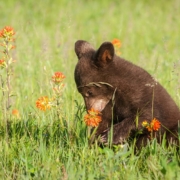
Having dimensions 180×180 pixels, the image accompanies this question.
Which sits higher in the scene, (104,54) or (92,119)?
(104,54)

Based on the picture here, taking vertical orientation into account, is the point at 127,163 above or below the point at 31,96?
below

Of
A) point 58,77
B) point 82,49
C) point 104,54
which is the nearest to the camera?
point 58,77

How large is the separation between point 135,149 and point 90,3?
394 inches

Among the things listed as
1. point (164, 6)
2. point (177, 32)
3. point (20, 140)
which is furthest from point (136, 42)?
point (20, 140)

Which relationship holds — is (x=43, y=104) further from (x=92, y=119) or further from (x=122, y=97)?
(x=122, y=97)

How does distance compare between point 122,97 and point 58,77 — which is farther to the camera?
point 122,97

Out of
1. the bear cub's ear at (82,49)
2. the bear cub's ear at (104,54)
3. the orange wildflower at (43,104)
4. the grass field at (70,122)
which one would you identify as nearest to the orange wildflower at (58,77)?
the orange wildflower at (43,104)

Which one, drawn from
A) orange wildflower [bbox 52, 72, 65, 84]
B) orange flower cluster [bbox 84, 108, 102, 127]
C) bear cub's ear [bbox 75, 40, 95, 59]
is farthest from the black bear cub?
orange wildflower [bbox 52, 72, 65, 84]

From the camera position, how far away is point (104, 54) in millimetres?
5621

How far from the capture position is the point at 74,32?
11.7 meters

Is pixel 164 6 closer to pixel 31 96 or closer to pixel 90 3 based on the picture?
pixel 90 3

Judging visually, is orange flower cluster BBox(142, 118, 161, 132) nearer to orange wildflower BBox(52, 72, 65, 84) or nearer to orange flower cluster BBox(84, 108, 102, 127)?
orange flower cluster BBox(84, 108, 102, 127)

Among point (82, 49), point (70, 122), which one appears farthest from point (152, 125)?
point (82, 49)

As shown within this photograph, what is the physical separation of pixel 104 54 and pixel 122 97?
0.45m
